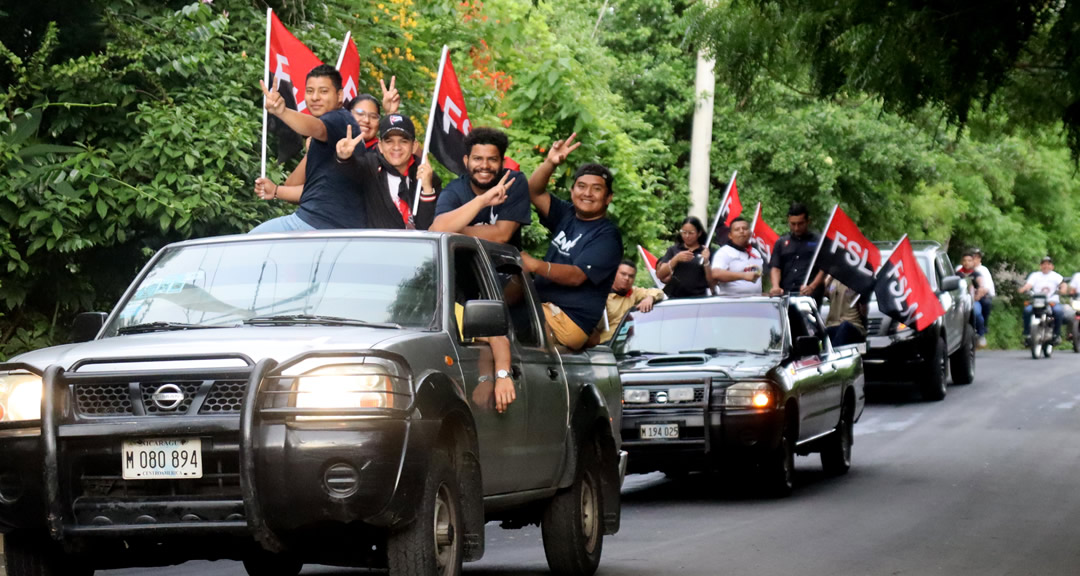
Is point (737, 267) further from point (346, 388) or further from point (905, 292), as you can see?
point (346, 388)

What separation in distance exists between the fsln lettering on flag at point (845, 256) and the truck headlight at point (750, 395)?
5.62 meters

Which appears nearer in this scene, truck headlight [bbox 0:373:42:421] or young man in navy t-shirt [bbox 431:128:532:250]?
truck headlight [bbox 0:373:42:421]

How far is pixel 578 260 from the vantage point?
376 inches

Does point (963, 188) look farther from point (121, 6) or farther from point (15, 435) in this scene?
point (15, 435)

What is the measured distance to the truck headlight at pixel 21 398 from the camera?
660 centimetres

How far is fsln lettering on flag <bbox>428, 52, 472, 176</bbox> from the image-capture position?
1279cm

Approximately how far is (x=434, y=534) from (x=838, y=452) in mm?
8682

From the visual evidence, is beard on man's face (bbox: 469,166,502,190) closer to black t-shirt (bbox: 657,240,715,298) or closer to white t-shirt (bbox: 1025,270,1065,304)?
black t-shirt (bbox: 657,240,715,298)

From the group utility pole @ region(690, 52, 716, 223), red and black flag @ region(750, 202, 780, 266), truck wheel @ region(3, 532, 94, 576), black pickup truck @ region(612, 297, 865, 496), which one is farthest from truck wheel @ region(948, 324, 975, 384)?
truck wheel @ region(3, 532, 94, 576)

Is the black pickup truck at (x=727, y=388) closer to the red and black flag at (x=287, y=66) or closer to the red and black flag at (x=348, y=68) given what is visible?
the red and black flag at (x=348, y=68)

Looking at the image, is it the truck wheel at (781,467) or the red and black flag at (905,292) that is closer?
the truck wheel at (781,467)

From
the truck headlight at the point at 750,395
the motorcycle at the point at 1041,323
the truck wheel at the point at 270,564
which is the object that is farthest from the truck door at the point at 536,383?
the motorcycle at the point at 1041,323

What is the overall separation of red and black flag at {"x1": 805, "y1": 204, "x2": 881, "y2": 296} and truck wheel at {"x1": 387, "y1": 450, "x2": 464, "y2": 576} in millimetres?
11562

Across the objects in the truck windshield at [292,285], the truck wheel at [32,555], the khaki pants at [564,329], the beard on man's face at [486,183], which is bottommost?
the truck wheel at [32,555]
